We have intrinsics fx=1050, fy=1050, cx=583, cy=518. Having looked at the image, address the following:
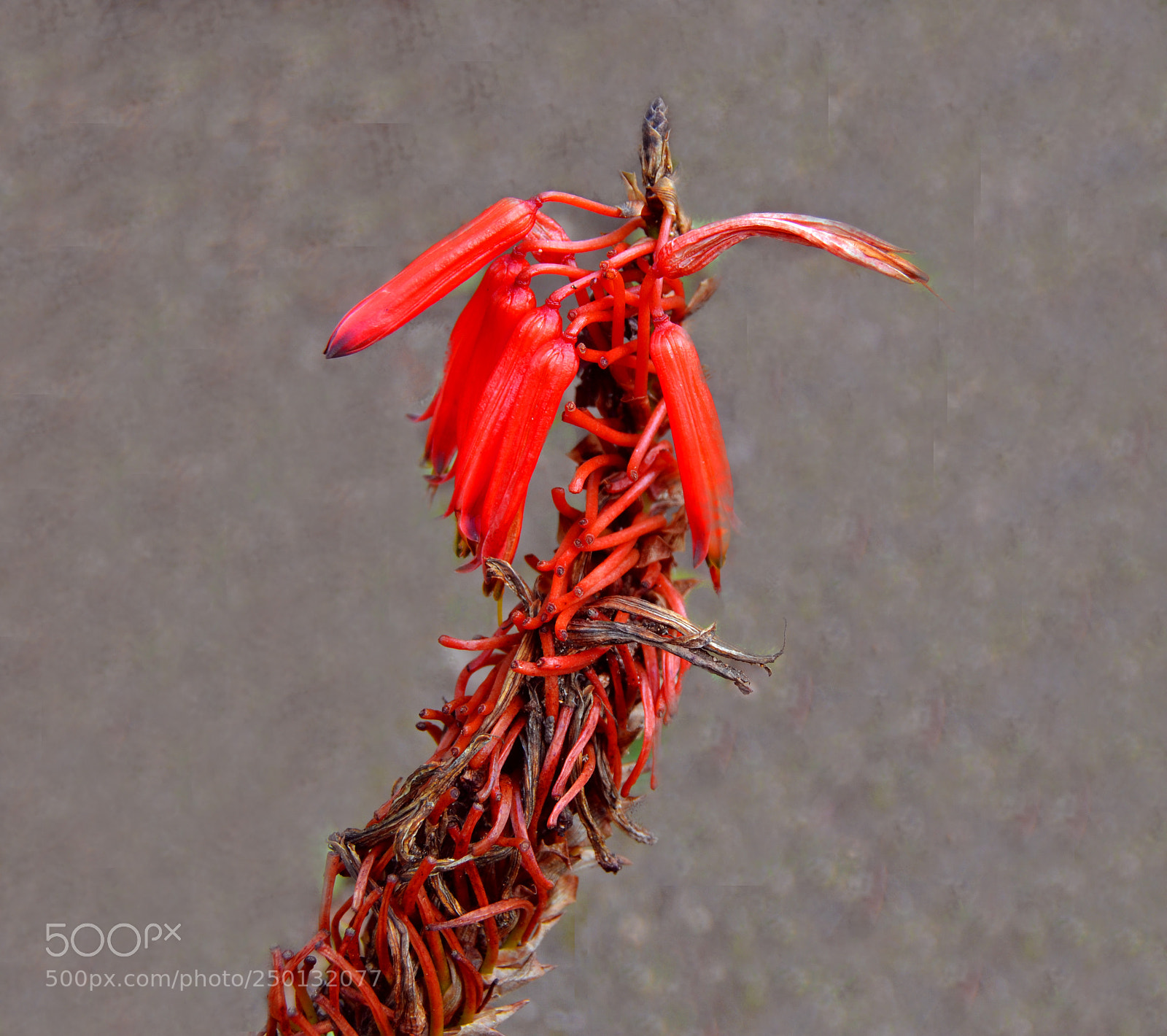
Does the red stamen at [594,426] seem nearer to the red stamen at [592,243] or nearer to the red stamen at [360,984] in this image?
the red stamen at [592,243]

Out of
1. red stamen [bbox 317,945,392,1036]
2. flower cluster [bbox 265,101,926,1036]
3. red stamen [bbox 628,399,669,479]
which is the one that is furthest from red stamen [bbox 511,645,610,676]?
red stamen [bbox 317,945,392,1036]

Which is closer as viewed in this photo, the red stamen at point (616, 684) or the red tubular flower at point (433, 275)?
the red tubular flower at point (433, 275)

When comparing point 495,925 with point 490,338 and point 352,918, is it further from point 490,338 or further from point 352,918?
point 490,338

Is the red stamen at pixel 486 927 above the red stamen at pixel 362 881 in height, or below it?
below

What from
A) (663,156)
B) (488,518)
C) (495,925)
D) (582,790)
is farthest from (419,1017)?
(663,156)

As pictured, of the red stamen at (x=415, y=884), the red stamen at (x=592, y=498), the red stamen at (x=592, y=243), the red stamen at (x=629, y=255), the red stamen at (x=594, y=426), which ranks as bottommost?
the red stamen at (x=415, y=884)

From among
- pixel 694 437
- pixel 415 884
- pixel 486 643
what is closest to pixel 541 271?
pixel 694 437

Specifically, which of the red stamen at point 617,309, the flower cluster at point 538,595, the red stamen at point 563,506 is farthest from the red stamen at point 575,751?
the red stamen at point 617,309
